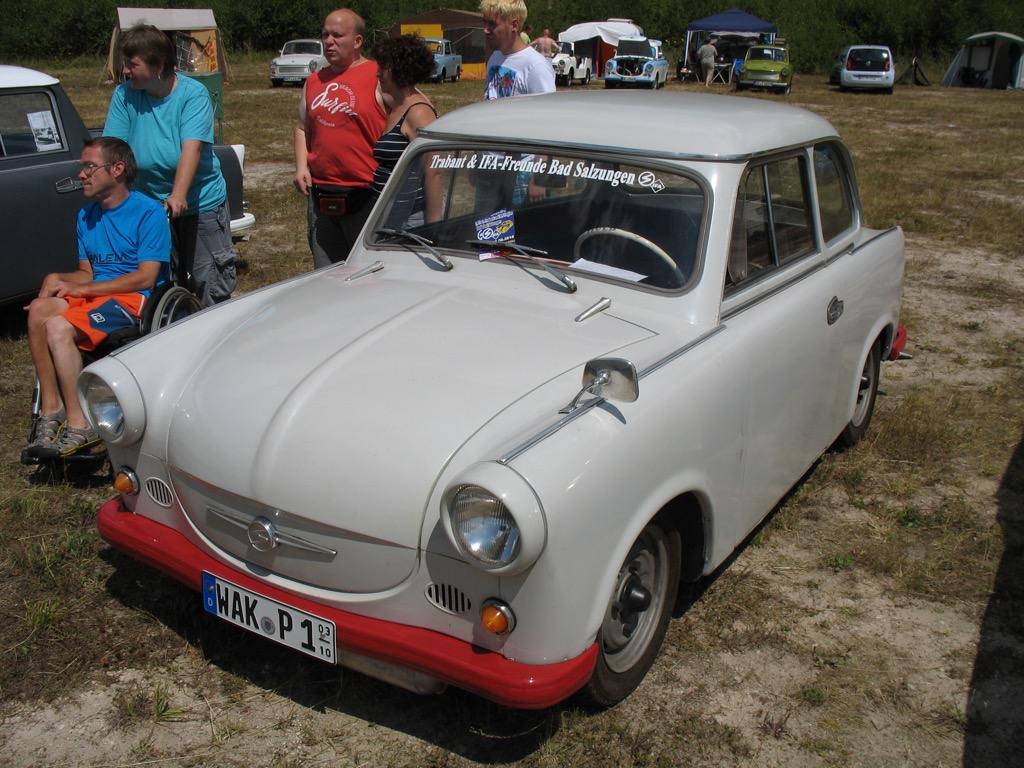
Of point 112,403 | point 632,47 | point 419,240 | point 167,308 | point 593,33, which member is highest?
point 593,33

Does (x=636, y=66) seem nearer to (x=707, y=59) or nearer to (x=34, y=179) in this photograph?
(x=707, y=59)

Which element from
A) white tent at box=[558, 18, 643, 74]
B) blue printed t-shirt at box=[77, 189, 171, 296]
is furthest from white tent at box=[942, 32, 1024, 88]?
blue printed t-shirt at box=[77, 189, 171, 296]

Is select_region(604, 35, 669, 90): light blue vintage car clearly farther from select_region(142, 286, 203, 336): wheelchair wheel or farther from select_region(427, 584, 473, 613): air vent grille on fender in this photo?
select_region(427, 584, 473, 613): air vent grille on fender

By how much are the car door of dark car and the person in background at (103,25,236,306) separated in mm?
1153

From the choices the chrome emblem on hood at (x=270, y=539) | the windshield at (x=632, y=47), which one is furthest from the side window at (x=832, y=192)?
the windshield at (x=632, y=47)

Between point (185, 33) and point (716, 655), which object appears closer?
point (716, 655)

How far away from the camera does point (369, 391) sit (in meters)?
2.73

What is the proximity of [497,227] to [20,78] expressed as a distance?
409 cm

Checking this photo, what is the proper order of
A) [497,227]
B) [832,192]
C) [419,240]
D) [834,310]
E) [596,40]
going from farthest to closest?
[596,40]
[832,192]
[834,310]
[419,240]
[497,227]

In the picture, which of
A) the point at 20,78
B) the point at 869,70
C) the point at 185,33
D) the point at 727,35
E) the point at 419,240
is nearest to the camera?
the point at 419,240

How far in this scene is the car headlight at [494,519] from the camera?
2236mm

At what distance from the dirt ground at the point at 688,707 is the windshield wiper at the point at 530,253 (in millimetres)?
1272

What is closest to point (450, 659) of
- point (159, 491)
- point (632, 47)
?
point (159, 491)

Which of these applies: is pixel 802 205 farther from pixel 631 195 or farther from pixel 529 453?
pixel 529 453
